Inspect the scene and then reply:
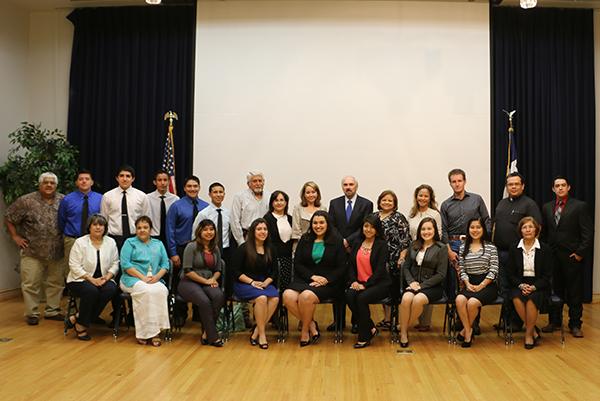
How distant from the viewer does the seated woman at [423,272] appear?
5.39 meters

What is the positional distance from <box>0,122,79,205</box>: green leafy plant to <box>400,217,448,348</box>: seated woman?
4.47m

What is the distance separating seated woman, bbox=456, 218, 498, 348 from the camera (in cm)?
537

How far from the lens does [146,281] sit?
18.1ft

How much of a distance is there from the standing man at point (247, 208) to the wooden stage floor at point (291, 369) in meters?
1.09

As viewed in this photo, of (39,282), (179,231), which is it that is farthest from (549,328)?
(39,282)

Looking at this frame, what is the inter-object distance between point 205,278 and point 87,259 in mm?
1114

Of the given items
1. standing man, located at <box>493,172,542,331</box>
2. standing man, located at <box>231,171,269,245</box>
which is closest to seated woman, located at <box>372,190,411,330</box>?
standing man, located at <box>493,172,542,331</box>

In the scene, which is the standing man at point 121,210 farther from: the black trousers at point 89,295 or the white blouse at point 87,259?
the black trousers at point 89,295

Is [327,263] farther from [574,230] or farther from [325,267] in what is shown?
[574,230]

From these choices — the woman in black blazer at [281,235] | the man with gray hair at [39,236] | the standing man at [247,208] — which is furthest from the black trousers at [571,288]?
the man with gray hair at [39,236]

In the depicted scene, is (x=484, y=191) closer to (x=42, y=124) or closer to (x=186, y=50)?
(x=186, y=50)

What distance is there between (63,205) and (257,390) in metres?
3.38

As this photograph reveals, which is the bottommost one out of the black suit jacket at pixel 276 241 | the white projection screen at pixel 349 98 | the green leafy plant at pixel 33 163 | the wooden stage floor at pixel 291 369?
the wooden stage floor at pixel 291 369

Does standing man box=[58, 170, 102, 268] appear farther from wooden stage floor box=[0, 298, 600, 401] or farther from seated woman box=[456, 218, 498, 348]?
seated woman box=[456, 218, 498, 348]
